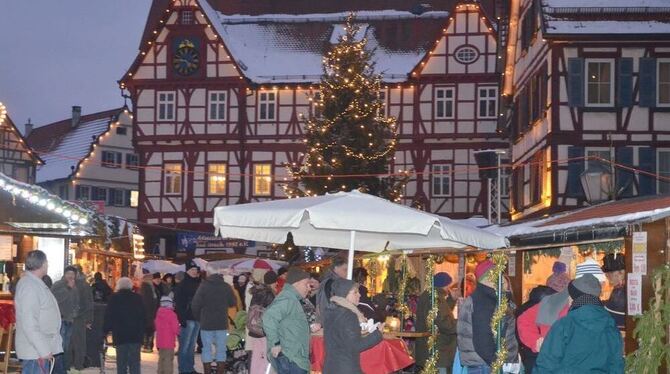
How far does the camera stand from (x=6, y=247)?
25.0m

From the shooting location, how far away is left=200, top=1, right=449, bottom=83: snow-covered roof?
53062mm

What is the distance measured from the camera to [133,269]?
→ 41.3 m

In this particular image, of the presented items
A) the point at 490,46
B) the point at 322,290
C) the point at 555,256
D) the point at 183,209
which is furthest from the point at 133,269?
the point at 322,290

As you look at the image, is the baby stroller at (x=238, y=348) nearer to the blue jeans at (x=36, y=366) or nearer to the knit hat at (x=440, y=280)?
the knit hat at (x=440, y=280)

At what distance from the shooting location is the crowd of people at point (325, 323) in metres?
8.71

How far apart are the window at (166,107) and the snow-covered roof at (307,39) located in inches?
126

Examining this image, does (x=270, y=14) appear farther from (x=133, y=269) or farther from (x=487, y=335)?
(x=487, y=335)

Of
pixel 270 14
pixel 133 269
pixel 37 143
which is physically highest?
pixel 270 14

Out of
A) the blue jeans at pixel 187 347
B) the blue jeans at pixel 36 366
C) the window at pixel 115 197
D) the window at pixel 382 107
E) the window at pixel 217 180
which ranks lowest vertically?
the blue jeans at pixel 187 347

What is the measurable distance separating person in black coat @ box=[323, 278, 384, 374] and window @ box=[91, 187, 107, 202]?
195 ft

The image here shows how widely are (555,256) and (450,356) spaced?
322 centimetres

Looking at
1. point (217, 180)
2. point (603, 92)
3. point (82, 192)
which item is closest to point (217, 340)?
point (603, 92)

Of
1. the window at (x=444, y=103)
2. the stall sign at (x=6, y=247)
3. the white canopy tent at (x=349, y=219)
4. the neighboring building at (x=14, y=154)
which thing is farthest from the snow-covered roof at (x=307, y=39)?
the white canopy tent at (x=349, y=219)

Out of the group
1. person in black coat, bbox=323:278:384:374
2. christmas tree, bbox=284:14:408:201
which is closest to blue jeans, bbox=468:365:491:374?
person in black coat, bbox=323:278:384:374
